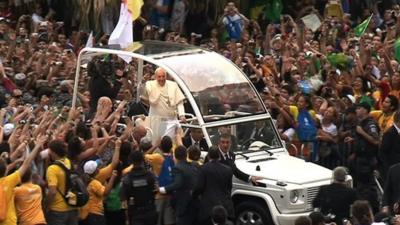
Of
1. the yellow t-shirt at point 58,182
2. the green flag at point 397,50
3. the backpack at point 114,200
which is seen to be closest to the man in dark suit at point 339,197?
the backpack at point 114,200

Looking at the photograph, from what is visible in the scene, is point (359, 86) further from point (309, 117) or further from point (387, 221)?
point (387, 221)

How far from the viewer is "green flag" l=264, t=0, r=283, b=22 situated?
3061 centimetres

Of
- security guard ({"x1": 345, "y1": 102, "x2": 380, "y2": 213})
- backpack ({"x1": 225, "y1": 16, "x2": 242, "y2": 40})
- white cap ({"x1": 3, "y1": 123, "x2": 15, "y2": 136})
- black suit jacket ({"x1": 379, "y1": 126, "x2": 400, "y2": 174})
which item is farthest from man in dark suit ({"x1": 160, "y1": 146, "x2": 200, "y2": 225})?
backpack ({"x1": 225, "y1": 16, "x2": 242, "y2": 40})

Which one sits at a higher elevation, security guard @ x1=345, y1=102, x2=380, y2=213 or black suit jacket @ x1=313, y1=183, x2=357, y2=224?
black suit jacket @ x1=313, y1=183, x2=357, y2=224

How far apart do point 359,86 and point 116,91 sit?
4.00m

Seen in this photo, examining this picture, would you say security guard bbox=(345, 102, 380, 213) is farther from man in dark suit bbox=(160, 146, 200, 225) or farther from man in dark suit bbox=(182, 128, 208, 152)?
man in dark suit bbox=(160, 146, 200, 225)

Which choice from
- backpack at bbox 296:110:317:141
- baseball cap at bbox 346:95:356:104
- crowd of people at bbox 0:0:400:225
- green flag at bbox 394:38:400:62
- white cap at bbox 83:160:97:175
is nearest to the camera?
crowd of people at bbox 0:0:400:225

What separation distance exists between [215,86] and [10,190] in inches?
177

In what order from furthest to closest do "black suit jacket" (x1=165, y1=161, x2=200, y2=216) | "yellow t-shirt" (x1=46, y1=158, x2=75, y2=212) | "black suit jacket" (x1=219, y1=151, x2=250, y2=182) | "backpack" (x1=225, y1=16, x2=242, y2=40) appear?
"backpack" (x1=225, y1=16, x2=242, y2=40) < "black suit jacket" (x1=219, y1=151, x2=250, y2=182) < "black suit jacket" (x1=165, y1=161, x2=200, y2=216) < "yellow t-shirt" (x1=46, y1=158, x2=75, y2=212)

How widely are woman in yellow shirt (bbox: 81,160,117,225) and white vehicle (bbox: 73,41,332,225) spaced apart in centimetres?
199

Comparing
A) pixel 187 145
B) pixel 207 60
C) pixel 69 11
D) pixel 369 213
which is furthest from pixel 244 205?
pixel 69 11

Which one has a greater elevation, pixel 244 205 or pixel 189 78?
pixel 189 78

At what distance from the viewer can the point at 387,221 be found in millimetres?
16016

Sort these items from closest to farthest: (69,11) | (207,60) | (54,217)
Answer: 1. (54,217)
2. (207,60)
3. (69,11)
